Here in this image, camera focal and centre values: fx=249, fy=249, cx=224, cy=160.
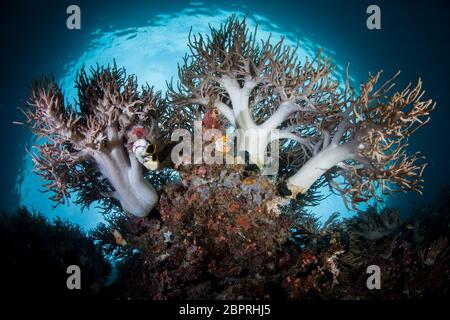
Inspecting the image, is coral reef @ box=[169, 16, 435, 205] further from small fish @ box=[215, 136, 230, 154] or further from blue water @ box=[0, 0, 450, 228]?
blue water @ box=[0, 0, 450, 228]

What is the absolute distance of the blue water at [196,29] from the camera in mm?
13711

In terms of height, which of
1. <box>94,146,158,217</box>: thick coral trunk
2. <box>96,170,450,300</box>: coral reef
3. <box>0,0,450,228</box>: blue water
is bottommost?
<box>96,170,450,300</box>: coral reef

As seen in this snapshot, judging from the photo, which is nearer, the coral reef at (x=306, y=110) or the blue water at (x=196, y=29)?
the coral reef at (x=306, y=110)

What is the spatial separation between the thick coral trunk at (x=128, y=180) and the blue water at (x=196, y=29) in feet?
42.2

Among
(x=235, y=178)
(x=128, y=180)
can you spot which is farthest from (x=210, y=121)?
(x=128, y=180)

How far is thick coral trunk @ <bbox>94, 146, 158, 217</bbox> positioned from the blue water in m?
12.9

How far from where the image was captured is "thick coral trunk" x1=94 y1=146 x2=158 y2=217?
4.46 m

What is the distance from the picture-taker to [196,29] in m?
17.2

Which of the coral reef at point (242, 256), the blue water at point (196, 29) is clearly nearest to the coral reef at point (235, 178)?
the coral reef at point (242, 256)

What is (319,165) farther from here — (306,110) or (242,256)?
(242,256)

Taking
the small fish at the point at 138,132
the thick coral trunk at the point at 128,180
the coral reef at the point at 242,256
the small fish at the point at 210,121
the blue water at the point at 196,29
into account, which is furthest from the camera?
the blue water at the point at 196,29

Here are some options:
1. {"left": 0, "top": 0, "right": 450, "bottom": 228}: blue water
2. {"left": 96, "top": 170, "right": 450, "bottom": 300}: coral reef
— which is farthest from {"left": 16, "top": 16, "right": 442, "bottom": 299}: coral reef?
{"left": 0, "top": 0, "right": 450, "bottom": 228}: blue water

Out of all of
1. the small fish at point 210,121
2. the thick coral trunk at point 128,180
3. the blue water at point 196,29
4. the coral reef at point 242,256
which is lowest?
the coral reef at point 242,256

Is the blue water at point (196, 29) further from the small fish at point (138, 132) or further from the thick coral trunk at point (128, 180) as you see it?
the thick coral trunk at point (128, 180)
